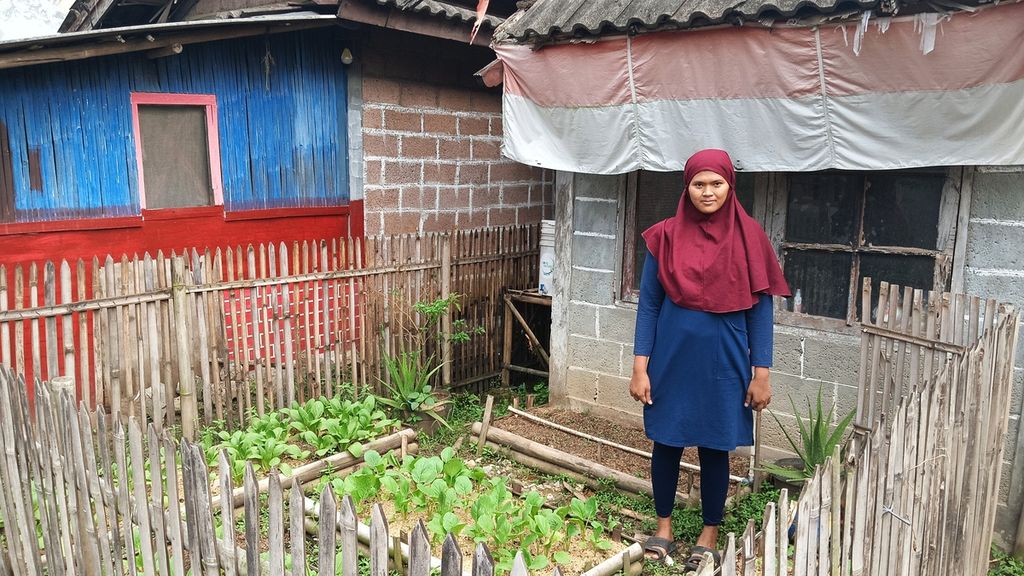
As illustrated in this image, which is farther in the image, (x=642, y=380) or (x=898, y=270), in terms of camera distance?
(x=898, y=270)

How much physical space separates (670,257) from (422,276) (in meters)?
3.21

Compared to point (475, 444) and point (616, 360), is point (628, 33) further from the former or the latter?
point (475, 444)

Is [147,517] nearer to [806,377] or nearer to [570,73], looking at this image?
[570,73]

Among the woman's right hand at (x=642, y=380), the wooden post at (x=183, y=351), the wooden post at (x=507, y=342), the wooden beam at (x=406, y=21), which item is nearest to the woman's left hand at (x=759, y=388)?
the woman's right hand at (x=642, y=380)

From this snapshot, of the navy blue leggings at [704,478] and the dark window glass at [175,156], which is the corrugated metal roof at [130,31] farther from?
the navy blue leggings at [704,478]

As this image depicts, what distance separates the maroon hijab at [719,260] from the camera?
11.3 ft

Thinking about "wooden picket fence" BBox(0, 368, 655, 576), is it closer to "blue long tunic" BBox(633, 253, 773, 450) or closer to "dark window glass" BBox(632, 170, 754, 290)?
"blue long tunic" BBox(633, 253, 773, 450)

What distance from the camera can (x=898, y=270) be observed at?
15.2 feet

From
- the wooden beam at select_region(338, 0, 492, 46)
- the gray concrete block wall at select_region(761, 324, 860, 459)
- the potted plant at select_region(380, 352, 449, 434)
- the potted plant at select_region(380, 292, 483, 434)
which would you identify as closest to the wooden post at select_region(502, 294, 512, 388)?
the potted plant at select_region(380, 292, 483, 434)

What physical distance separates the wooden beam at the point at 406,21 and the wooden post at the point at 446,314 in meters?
1.89

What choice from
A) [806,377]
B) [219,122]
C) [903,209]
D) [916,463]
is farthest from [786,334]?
[219,122]

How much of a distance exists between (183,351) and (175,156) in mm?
2219

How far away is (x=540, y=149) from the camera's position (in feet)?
18.3

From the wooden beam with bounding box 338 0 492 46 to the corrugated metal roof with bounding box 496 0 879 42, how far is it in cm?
140
